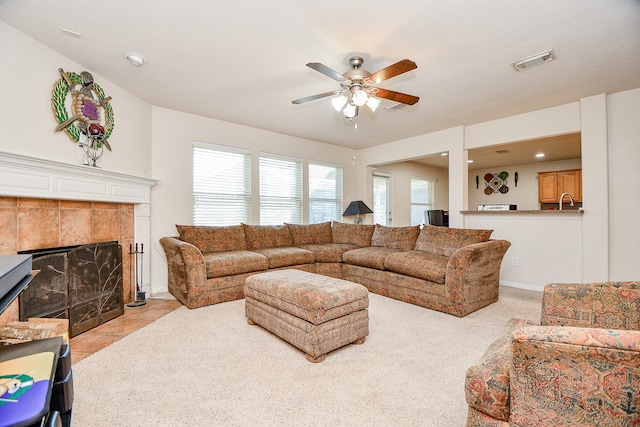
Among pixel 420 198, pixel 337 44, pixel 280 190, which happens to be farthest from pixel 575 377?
pixel 420 198

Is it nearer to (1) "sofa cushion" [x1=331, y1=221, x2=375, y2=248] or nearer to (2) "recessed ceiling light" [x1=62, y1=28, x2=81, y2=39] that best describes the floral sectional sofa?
(1) "sofa cushion" [x1=331, y1=221, x2=375, y2=248]

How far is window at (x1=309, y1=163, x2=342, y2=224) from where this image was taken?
221 inches

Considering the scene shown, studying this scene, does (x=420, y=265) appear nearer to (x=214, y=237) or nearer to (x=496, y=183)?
(x=214, y=237)

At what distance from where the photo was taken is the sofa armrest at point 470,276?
9.46 ft

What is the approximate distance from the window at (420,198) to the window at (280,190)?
3.62 meters

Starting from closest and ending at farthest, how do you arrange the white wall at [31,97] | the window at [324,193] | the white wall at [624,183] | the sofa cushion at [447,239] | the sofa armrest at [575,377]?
the sofa armrest at [575,377] < the white wall at [31,97] < the white wall at [624,183] < the sofa cushion at [447,239] < the window at [324,193]

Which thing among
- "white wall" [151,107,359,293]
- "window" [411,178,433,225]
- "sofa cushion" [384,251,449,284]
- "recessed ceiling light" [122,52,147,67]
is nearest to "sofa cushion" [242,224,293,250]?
"white wall" [151,107,359,293]

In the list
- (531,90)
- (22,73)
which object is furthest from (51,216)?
(531,90)

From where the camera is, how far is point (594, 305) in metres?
1.38

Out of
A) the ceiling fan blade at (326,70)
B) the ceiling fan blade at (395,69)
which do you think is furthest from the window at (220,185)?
the ceiling fan blade at (395,69)

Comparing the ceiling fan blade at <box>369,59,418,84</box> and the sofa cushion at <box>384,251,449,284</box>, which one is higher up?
the ceiling fan blade at <box>369,59,418,84</box>

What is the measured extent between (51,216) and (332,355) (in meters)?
2.74

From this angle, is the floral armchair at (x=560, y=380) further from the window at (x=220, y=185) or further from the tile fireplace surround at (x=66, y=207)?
the window at (x=220, y=185)

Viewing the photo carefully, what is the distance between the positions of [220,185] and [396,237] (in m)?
2.82
